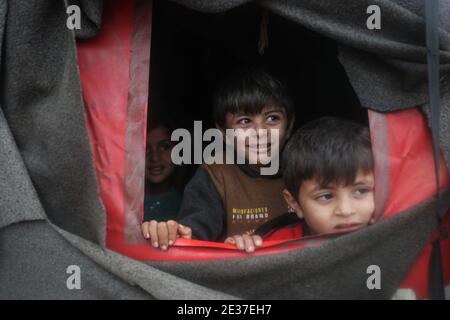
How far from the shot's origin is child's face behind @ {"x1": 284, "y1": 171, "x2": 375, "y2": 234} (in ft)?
4.09

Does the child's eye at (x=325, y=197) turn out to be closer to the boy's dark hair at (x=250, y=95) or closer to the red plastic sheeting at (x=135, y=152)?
the red plastic sheeting at (x=135, y=152)

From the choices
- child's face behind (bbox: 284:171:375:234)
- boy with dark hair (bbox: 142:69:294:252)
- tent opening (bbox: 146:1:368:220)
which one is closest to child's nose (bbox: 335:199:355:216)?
child's face behind (bbox: 284:171:375:234)

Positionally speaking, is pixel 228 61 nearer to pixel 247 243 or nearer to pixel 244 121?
pixel 244 121

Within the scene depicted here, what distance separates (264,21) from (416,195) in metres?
0.65

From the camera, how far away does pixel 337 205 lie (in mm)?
1297

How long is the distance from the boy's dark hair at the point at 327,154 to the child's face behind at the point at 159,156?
0.49 metres

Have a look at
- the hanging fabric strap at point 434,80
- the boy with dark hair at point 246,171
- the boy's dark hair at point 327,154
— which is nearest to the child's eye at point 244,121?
the boy with dark hair at point 246,171

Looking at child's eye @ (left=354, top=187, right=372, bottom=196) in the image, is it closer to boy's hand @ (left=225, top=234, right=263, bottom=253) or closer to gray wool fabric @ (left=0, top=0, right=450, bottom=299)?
gray wool fabric @ (left=0, top=0, right=450, bottom=299)

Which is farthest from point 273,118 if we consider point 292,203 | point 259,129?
point 292,203

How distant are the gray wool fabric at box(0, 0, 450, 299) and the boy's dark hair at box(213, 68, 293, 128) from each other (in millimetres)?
391

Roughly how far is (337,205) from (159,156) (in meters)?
0.68

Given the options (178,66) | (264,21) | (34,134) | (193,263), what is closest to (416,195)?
(193,263)

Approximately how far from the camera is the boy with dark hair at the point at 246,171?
4.94 feet

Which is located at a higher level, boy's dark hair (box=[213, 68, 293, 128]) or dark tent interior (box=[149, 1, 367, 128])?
dark tent interior (box=[149, 1, 367, 128])
